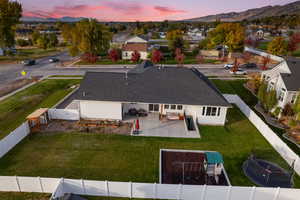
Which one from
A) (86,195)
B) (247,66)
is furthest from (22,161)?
(247,66)

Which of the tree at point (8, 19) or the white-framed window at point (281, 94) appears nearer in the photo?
the white-framed window at point (281, 94)

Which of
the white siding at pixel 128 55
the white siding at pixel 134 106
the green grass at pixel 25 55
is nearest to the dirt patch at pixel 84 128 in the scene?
the white siding at pixel 134 106

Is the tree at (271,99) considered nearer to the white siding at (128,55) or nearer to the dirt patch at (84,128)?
the dirt patch at (84,128)

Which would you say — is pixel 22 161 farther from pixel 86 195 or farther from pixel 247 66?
pixel 247 66

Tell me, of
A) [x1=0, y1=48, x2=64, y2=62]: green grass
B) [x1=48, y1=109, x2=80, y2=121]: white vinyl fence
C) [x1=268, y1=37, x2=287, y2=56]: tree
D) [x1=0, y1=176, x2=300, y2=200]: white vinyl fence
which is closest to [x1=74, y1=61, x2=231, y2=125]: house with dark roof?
[x1=48, y1=109, x2=80, y2=121]: white vinyl fence

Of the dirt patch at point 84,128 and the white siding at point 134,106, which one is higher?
the white siding at point 134,106

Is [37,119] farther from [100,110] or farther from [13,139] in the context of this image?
[100,110]

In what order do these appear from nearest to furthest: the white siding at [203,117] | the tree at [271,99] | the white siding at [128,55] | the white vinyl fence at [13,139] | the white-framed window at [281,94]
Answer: the white vinyl fence at [13,139] < the white siding at [203,117] < the tree at [271,99] < the white-framed window at [281,94] < the white siding at [128,55]
